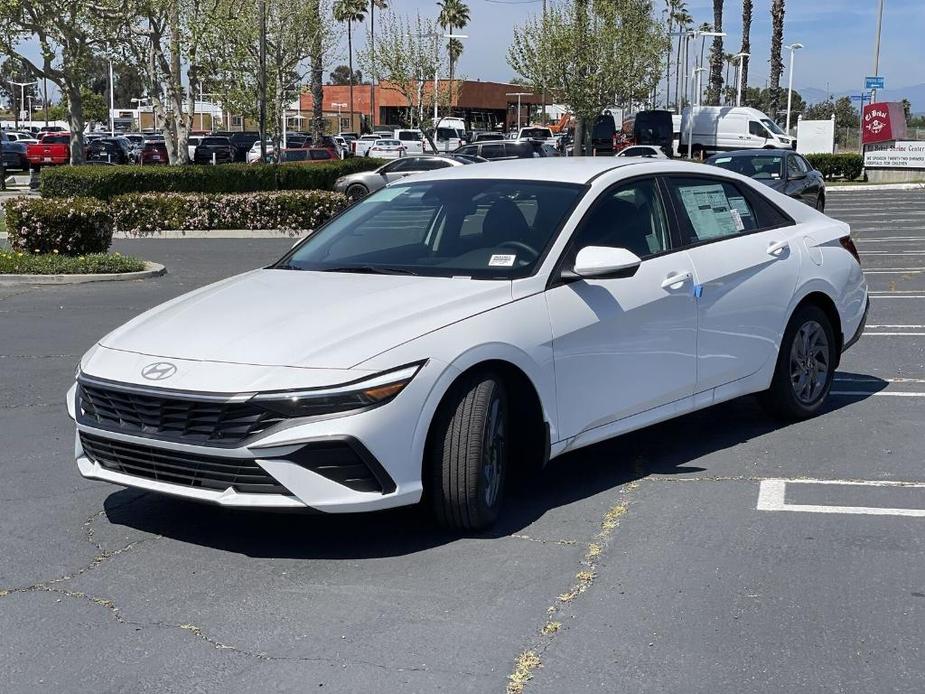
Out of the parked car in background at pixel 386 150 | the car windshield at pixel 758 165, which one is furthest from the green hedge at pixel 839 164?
the car windshield at pixel 758 165

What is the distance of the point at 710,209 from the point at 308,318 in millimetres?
2741

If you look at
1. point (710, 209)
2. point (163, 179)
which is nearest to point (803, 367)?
point (710, 209)

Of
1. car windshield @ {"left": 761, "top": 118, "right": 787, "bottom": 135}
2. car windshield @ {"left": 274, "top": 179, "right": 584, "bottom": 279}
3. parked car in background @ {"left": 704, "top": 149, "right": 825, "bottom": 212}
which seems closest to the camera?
car windshield @ {"left": 274, "top": 179, "right": 584, "bottom": 279}

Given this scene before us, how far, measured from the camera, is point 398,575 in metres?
4.93

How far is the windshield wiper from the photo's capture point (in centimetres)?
592

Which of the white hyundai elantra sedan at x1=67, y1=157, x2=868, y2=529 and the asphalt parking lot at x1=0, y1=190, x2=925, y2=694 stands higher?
the white hyundai elantra sedan at x1=67, y1=157, x2=868, y2=529

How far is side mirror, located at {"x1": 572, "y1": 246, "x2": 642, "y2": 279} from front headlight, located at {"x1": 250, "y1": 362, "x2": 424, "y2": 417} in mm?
1249

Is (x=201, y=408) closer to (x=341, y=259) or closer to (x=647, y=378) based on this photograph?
(x=341, y=259)

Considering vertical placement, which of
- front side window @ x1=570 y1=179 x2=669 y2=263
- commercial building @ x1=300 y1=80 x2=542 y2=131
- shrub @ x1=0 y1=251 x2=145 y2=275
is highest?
commercial building @ x1=300 y1=80 x2=542 y2=131

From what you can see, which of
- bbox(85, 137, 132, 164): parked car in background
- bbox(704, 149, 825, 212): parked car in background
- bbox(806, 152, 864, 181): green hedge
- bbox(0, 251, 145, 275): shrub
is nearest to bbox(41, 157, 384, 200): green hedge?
bbox(0, 251, 145, 275): shrub

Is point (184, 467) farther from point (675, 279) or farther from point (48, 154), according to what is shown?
point (48, 154)

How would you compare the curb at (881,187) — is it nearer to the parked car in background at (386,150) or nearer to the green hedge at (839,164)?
the green hedge at (839,164)

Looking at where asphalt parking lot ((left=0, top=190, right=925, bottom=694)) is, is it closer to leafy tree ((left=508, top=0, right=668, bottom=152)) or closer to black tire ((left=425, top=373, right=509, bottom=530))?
black tire ((left=425, top=373, right=509, bottom=530))

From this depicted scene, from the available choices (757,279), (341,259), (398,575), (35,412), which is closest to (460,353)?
(398,575)
